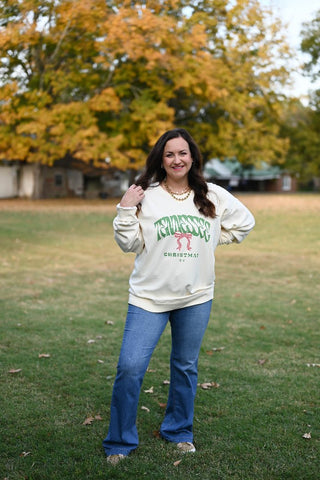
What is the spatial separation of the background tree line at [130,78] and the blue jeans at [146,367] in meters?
23.8

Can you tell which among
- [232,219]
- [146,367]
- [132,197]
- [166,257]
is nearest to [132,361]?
[146,367]

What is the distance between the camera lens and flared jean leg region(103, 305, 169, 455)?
363 cm

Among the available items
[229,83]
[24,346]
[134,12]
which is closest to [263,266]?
[24,346]

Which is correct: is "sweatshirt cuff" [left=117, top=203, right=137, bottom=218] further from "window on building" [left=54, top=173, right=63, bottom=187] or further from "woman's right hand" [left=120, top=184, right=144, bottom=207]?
"window on building" [left=54, top=173, right=63, bottom=187]

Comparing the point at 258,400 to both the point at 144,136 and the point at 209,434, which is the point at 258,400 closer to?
the point at 209,434

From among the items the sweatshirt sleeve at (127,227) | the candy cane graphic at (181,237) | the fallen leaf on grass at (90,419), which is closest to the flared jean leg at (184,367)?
the candy cane graphic at (181,237)

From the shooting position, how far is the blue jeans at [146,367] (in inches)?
144

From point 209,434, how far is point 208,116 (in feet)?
108

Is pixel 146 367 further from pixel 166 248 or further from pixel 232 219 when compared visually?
pixel 232 219

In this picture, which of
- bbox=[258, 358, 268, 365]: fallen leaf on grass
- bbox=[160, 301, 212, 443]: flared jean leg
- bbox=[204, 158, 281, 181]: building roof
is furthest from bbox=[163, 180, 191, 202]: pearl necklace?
bbox=[204, 158, 281, 181]: building roof

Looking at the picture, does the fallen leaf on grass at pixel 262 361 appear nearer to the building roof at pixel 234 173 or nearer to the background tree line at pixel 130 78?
the background tree line at pixel 130 78

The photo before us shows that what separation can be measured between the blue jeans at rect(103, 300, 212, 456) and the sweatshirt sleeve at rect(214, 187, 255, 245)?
0.50 meters

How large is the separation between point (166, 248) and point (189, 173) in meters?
0.55

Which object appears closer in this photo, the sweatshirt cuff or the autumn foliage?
the sweatshirt cuff
